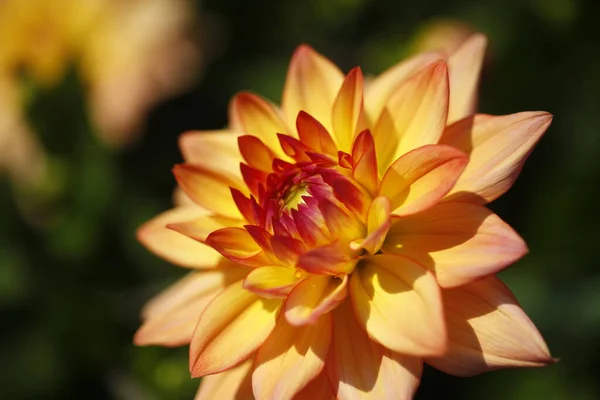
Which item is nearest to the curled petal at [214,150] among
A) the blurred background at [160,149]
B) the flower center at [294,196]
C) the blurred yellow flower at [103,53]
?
the flower center at [294,196]

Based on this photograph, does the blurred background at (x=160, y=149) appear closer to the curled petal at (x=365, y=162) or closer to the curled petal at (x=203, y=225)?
the curled petal at (x=203, y=225)

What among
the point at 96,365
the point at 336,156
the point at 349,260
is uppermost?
the point at 336,156

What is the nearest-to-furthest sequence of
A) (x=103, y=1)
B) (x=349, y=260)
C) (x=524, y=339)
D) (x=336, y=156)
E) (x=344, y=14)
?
(x=524, y=339), (x=349, y=260), (x=336, y=156), (x=344, y=14), (x=103, y=1)

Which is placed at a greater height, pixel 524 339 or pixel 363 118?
pixel 363 118

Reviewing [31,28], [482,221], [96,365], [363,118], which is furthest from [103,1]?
[482,221]

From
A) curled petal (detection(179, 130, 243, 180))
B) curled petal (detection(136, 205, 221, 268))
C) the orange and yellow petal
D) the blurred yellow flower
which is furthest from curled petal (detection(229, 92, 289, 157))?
the blurred yellow flower

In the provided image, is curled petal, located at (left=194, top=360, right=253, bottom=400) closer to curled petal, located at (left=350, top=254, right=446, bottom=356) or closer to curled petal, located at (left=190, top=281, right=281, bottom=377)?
curled petal, located at (left=190, top=281, right=281, bottom=377)

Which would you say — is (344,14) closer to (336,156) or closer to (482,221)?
(336,156)
